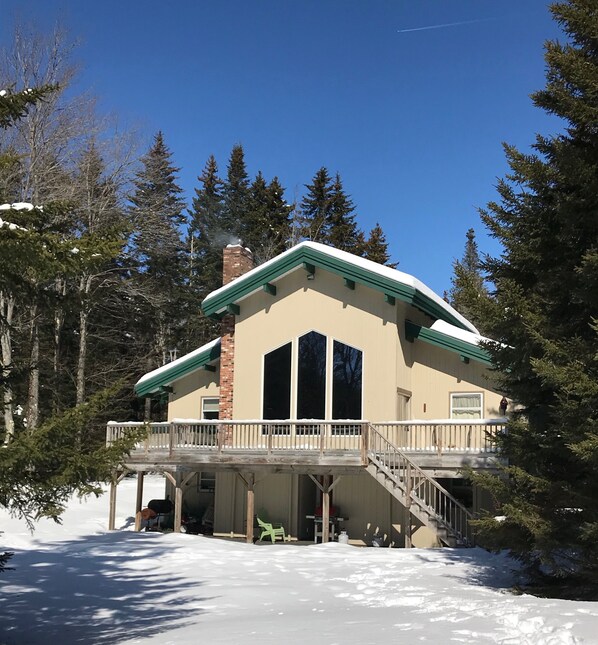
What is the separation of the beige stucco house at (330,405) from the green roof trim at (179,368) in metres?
0.89

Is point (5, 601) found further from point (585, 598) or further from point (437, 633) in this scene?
point (585, 598)

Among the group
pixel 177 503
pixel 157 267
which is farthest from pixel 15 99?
pixel 157 267

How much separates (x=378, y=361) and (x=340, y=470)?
2.89 meters

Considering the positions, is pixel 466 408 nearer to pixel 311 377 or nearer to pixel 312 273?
pixel 311 377

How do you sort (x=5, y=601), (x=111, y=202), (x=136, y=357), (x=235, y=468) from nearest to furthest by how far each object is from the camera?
(x=5, y=601)
(x=235, y=468)
(x=111, y=202)
(x=136, y=357)

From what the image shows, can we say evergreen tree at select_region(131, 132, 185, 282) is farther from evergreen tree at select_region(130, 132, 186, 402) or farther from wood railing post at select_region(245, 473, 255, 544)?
wood railing post at select_region(245, 473, 255, 544)

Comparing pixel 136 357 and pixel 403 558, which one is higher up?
pixel 136 357

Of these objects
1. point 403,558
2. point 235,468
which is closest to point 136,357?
point 235,468

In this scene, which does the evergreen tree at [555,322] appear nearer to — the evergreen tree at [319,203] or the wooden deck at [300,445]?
the wooden deck at [300,445]

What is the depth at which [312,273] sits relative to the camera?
19.2m

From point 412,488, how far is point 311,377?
4.32 metres

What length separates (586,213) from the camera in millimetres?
9359

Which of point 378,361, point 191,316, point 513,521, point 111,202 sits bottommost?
point 513,521

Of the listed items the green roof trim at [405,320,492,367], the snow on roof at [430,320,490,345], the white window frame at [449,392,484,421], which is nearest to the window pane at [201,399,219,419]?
the green roof trim at [405,320,492,367]
